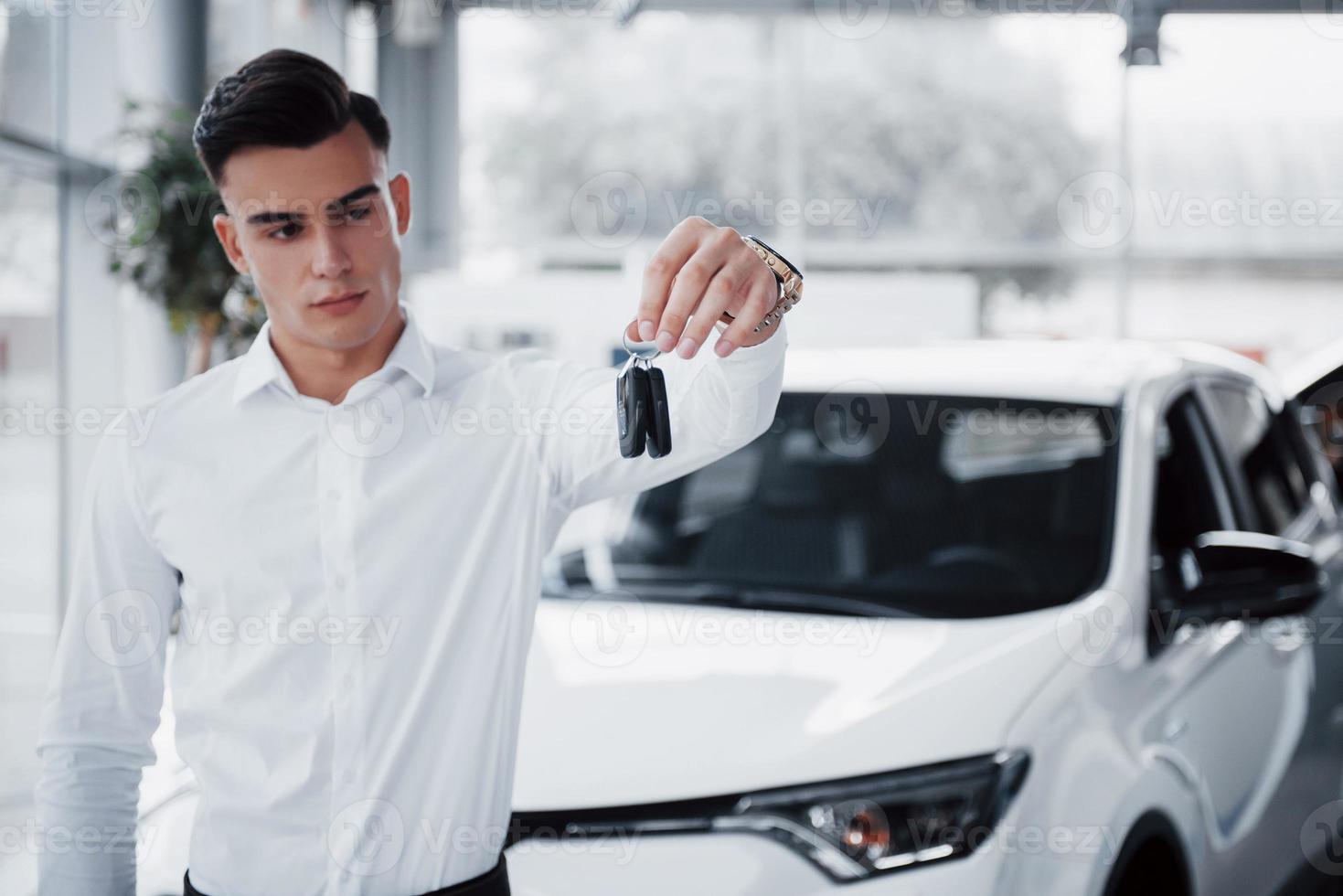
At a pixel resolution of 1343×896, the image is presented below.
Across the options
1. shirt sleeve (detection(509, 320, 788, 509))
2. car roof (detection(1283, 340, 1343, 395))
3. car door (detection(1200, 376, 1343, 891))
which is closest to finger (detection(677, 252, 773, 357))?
shirt sleeve (detection(509, 320, 788, 509))

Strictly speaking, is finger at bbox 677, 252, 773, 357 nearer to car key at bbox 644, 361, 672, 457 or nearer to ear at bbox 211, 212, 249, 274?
car key at bbox 644, 361, 672, 457

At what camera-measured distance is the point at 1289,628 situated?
8.75 feet

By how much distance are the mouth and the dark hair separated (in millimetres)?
154

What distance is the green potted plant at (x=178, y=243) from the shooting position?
4.51 m

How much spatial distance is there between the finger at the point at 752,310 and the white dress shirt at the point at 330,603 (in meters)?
0.08

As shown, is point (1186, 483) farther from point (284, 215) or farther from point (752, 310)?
point (284, 215)

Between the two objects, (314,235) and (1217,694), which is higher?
(314,235)

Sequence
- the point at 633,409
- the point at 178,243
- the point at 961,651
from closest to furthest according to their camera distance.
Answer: the point at 633,409
the point at 961,651
the point at 178,243

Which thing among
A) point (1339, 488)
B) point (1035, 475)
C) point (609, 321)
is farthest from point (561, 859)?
point (609, 321)

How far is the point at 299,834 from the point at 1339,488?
326 cm

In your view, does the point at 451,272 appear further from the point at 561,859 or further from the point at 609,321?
the point at 561,859

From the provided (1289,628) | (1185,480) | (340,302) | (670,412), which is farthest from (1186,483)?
(340,302)

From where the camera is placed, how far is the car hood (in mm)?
1713

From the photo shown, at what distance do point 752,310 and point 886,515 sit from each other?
4.64ft
